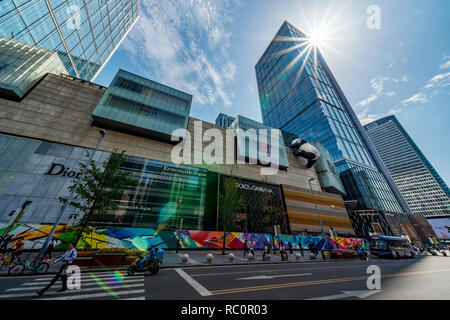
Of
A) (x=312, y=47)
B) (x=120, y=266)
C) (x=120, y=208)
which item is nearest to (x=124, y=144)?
(x=120, y=208)

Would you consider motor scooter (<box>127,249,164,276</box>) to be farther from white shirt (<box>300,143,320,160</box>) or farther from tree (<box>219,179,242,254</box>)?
white shirt (<box>300,143,320,160</box>)

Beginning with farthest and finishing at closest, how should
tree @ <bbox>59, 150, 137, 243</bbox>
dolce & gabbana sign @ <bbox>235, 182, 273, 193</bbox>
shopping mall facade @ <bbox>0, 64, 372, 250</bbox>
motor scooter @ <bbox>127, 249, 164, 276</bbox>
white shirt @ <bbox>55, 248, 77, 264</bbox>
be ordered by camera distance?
dolce & gabbana sign @ <bbox>235, 182, 273, 193</bbox>
shopping mall facade @ <bbox>0, 64, 372, 250</bbox>
tree @ <bbox>59, 150, 137, 243</bbox>
motor scooter @ <bbox>127, 249, 164, 276</bbox>
white shirt @ <bbox>55, 248, 77, 264</bbox>

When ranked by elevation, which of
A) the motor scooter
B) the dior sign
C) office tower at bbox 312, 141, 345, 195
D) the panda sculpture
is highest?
the panda sculpture

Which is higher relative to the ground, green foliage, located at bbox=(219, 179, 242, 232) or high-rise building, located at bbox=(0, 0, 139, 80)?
high-rise building, located at bbox=(0, 0, 139, 80)

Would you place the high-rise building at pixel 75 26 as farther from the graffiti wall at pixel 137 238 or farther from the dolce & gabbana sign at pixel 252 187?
the dolce & gabbana sign at pixel 252 187

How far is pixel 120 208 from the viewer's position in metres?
20.2

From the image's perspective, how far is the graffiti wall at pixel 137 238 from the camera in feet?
51.0

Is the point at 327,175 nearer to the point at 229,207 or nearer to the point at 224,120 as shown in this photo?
the point at 229,207

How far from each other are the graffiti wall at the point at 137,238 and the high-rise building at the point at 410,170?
132266mm

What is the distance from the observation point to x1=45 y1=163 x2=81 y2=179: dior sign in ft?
63.1

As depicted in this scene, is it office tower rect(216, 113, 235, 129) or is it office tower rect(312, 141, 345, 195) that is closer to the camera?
office tower rect(312, 141, 345, 195)

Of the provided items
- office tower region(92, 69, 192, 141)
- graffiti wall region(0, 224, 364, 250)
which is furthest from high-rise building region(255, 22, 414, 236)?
office tower region(92, 69, 192, 141)

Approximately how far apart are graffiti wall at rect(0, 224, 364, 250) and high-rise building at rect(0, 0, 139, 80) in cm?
3564
